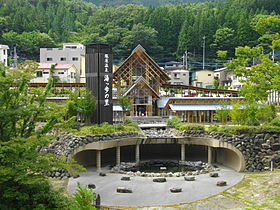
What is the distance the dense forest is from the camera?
2712 inches

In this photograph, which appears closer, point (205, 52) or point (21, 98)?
point (21, 98)

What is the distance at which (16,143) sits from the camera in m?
11.7

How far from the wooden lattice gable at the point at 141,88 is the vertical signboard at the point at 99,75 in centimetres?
1132

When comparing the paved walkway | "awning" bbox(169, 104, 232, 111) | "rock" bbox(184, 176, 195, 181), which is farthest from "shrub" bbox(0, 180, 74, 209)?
"awning" bbox(169, 104, 232, 111)

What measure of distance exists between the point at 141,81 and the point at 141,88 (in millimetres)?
994

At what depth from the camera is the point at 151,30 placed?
72.8m

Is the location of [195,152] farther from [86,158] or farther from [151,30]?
[151,30]

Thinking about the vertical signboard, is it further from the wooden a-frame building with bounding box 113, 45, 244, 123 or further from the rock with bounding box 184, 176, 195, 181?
the wooden a-frame building with bounding box 113, 45, 244, 123

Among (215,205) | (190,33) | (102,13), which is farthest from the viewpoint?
(102,13)

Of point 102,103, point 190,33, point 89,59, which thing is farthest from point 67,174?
point 190,33

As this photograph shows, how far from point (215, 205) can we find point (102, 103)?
1254 cm

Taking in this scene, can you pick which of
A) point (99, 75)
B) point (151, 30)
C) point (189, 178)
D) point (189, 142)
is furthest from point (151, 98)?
point (151, 30)

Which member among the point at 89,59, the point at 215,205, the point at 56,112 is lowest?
the point at 215,205

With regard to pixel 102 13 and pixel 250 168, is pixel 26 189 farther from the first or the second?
pixel 102 13
